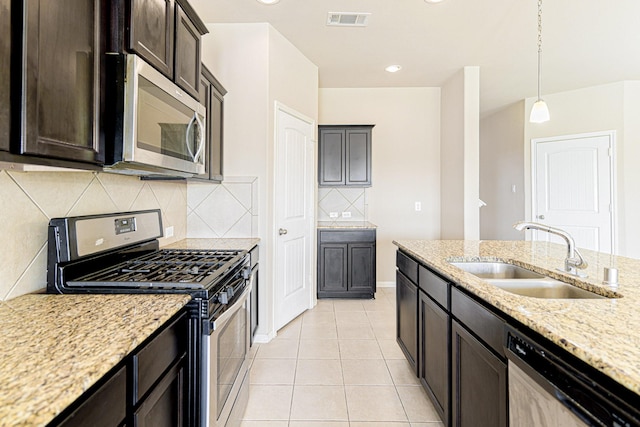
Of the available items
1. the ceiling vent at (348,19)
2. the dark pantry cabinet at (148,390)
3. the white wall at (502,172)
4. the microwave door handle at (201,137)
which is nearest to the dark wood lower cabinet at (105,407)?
the dark pantry cabinet at (148,390)

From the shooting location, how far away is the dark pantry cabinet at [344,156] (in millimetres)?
4359

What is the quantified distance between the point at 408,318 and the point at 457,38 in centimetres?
273

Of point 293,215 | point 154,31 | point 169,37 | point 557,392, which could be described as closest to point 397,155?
point 293,215

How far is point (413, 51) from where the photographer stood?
140 inches

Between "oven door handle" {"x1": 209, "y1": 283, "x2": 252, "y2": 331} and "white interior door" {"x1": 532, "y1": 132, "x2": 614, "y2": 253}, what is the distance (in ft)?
16.1

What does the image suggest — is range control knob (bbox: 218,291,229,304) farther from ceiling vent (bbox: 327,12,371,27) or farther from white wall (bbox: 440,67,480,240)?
white wall (bbox: 440,67,480,240)

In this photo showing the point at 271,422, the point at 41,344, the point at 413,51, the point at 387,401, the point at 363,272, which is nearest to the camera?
the point at 41,344

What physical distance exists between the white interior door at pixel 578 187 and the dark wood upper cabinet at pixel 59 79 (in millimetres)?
5688

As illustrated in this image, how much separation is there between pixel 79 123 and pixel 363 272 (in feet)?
11.4

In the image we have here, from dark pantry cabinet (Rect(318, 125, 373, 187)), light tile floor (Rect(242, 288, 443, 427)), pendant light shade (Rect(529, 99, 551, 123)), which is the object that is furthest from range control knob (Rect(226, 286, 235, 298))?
dark pantry cabinet (Rect(318, 125, 373, 187))

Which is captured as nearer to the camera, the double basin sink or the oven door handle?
the oven door handle

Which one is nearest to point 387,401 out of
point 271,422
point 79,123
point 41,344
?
point 271,422

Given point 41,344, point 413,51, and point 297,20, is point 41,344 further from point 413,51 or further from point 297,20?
point 413,51

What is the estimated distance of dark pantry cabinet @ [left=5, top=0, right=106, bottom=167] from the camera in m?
0.87
